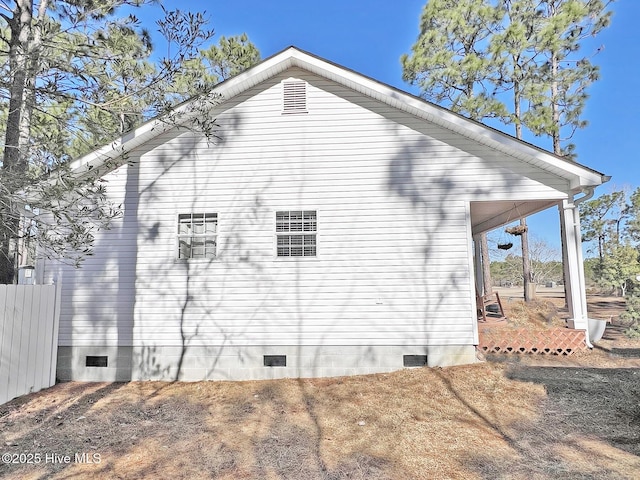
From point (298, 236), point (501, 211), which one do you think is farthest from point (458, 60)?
point (298, 236)

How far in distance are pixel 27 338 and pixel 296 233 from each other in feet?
16.5

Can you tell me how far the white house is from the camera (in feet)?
22.6

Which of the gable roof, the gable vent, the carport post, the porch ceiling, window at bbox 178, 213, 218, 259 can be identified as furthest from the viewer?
the porch ceiling

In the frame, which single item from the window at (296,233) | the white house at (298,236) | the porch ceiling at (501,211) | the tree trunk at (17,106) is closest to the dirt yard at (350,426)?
the white house at (298,236)

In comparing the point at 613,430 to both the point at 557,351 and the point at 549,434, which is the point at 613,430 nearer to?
the point at 549,434

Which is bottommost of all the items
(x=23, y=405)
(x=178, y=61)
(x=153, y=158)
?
(x=23, y=405)

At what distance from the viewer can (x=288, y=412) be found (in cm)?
516

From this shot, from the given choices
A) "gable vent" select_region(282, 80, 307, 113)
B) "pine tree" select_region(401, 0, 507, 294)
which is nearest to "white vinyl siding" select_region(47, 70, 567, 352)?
"gable vent" select_region(282, 80, 307, 113)

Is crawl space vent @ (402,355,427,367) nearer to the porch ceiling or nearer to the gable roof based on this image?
the porch ceiling

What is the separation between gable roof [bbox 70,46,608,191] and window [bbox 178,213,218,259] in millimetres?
1783

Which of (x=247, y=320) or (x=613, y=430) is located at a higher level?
(x=247, y=320)

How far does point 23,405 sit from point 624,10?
20.5 metres

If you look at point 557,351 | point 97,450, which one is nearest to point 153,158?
point 97,450

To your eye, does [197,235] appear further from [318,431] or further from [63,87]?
[318,431]
